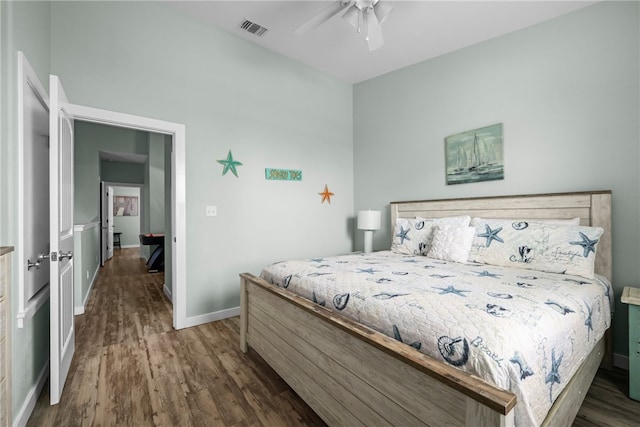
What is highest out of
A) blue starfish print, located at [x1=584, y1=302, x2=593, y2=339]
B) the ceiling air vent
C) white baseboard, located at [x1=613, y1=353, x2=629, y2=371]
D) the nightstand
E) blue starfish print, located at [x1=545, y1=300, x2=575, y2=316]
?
the ceiling air vent

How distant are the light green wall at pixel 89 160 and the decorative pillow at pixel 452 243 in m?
5.24

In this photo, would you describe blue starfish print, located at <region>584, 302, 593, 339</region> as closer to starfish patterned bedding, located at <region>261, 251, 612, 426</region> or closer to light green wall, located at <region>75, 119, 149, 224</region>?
starfish patterned bedding, located at <region>261, 251, 612, 426</region>

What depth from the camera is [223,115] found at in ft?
9.96

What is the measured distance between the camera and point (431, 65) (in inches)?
131

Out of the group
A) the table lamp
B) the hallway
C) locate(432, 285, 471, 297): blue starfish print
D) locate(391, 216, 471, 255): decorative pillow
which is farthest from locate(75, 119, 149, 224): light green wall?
locate(432, 285, 471, 297): blue starfish print

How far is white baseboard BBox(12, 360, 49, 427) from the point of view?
1.45 metres

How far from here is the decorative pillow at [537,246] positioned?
1.92 metres

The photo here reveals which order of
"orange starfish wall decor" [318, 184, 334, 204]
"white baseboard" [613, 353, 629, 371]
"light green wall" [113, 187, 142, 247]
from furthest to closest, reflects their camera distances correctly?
1. "light green wall" [113, 187, 142, 247]
2. "orange starfish wall decor" [318, 184, 334, 204]
3. "white baseboard" [613, 353, 629, 371]

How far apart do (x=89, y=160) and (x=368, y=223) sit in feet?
15.9

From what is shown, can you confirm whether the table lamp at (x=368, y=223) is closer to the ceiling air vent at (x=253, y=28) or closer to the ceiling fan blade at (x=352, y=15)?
the ceiling fan blade at (x=352, y=15)

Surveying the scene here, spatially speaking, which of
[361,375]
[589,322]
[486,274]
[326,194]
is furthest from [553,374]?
[326,194]

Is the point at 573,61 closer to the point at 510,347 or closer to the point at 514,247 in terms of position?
the point at 514,247

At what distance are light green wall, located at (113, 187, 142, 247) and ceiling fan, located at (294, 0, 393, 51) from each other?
31.2ft

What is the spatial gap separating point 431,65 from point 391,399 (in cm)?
346
